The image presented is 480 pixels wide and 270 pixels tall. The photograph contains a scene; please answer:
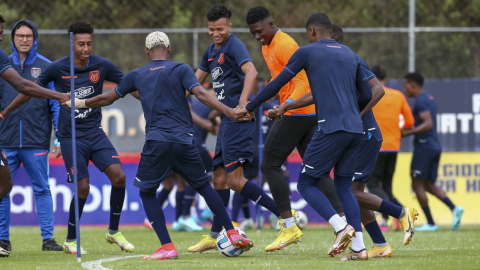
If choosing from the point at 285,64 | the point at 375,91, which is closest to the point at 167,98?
the point at 285,64

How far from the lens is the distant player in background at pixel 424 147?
35.5 feet

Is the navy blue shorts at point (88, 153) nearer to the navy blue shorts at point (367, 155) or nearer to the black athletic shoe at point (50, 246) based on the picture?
the black athletic shoe at point (50, 246)

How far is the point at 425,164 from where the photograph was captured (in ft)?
35.6

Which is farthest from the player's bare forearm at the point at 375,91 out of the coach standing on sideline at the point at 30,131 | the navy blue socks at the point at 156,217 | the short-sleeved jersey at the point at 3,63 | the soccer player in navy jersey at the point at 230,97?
the coach standing on sideline at the point at 30,131

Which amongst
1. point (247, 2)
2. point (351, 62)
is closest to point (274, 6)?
point (247, 2)

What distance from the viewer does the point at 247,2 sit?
16.2 meters

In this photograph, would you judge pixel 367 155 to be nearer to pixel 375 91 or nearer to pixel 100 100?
pixel 375 91

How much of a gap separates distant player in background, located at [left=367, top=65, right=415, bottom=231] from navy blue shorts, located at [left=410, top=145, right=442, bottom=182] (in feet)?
1.85

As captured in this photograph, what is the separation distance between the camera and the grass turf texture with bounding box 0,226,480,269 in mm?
5453

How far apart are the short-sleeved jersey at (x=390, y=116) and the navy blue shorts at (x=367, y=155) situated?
3761 mm

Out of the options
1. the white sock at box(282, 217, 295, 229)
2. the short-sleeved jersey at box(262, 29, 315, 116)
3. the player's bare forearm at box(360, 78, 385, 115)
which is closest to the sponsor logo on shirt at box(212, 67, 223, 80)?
the short-sleeved jersey at box(262, 29, 315, 116)

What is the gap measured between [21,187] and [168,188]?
3058mm

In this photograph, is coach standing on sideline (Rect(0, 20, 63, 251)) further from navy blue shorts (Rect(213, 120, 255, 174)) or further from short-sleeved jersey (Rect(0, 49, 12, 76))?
navy blue shorts (Rect(213, 120, 255, 174))

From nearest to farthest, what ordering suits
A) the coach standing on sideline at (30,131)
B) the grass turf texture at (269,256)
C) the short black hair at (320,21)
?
1. the grass turf texture at (269,256)
2. the short black hair at (320,21)
3. the coach standing on sideline at (30,131)
